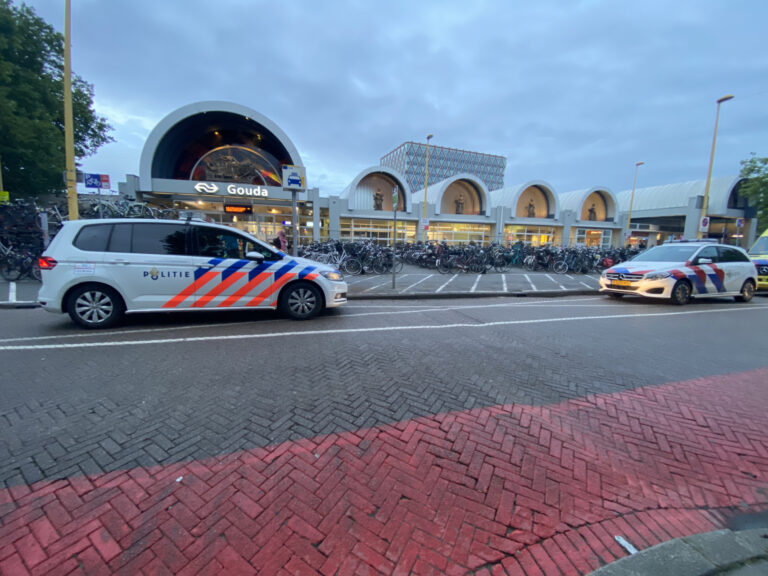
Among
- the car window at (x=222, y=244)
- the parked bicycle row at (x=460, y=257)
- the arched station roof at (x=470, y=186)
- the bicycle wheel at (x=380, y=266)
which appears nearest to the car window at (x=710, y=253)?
the parked bicycle row at (x=460, y=257)

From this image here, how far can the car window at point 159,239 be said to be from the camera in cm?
544

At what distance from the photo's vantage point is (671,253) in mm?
9438

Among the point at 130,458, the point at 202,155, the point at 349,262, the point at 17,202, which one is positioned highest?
the point at 202,155

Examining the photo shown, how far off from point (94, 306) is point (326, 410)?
477 centimetres

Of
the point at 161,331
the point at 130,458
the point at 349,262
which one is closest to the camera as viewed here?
the point at 130,458

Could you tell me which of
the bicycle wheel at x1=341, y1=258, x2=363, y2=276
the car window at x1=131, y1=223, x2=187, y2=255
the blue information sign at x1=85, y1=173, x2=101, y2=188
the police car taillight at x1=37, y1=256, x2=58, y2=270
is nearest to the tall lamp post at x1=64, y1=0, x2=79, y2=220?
the blue information sign at x1=85, y1=173, x2=101, y2=188

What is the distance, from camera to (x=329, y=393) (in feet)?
10.5

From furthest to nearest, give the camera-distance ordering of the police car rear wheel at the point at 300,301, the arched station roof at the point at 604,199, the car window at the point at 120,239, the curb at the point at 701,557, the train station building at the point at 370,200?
the arched station roof at the point at 604,199 < the train station building at the point at 370,200 < the police car rear wheel at the point at 300,301 < the car window at the point at 120,239 < the curb at the point at 701,557

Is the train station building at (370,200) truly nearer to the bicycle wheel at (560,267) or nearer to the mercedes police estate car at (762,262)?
the bicycle wheel at (560,267)

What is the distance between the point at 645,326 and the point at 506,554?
636 centimetres

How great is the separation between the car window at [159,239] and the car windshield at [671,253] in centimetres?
1166

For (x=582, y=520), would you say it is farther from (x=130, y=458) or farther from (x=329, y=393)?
(x=130, y=458)

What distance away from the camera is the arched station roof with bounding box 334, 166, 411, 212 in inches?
1005

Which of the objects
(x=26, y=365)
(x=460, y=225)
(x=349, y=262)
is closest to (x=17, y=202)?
(x=349, y=262)
